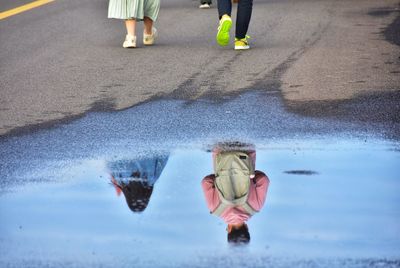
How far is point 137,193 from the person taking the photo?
6.35 m

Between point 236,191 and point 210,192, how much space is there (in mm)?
133

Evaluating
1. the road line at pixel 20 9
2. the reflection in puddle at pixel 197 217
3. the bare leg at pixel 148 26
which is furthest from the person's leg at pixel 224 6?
the reflection in puddle at pixel 197 217

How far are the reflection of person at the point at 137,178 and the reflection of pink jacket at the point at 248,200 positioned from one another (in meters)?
0.31

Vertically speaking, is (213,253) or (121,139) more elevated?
(213,253)

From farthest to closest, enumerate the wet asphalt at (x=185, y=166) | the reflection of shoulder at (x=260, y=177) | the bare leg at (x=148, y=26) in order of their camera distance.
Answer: the bare leg at (x=148, y=26), the reflection of shoulder at (x=260, y=177), the wet asphalt at (x=185, y=166)

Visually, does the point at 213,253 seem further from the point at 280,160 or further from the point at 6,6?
the point at 6,6

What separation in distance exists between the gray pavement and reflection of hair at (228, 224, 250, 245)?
10.3 ft

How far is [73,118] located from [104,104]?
631mm

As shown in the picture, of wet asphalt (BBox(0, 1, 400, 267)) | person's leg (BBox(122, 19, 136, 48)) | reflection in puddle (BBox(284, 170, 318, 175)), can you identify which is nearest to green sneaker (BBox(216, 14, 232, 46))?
wet asphalt (BBox(0, 1, 400, 267))

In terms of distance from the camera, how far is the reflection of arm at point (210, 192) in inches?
236

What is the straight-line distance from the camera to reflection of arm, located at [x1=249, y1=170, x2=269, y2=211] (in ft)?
19.7

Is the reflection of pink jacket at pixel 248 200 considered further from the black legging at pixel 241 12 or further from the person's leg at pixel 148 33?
the person's leg at pixel 148 33

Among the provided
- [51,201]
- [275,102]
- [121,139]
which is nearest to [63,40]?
[275,102]

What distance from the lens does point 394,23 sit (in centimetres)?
1479
